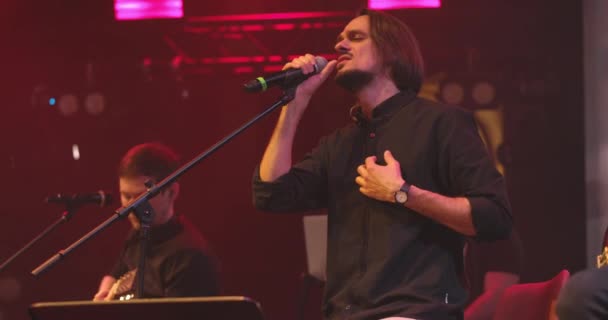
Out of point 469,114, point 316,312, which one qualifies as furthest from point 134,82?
point 469,114

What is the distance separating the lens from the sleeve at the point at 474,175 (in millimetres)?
2547

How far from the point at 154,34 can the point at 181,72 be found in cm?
31

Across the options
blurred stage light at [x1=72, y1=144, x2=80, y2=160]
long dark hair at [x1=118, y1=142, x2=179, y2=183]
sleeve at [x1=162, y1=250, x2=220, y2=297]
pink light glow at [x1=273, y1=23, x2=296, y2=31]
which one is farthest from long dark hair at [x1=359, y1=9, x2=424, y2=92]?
blurred stage light at [x1=72, y1=144, x2=80, y2=160]

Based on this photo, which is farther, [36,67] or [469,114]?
[36,67]

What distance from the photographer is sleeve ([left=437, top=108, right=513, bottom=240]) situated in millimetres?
2547

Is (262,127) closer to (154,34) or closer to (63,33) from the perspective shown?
(154,34)

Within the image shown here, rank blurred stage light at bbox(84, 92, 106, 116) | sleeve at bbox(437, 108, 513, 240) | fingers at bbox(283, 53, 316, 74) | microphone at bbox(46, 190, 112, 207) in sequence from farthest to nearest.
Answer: blurred stage light at bbox(84, 92, 106, 116) < microphone at bbox(46, 190, 112, 207) < fingers at bbox(283, 53, 316, 74) < sleeve at bbox(437, 108, 513, 240)

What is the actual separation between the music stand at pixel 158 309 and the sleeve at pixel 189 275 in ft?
4.84

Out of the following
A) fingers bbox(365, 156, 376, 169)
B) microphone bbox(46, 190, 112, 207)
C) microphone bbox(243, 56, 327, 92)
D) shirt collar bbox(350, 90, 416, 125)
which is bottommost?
microphone bbox(46, 190, 112, 207)

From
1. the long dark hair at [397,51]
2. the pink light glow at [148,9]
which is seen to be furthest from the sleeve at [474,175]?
the pink light glow at [148,9]

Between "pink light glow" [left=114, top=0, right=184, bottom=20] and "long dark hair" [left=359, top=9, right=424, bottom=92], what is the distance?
3.00 m

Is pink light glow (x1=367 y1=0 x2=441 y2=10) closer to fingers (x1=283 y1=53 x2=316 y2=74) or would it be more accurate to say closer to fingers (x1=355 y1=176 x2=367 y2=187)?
fingers (x1=283 y1=53 x2=316 y2=74)

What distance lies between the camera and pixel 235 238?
578 centimetres

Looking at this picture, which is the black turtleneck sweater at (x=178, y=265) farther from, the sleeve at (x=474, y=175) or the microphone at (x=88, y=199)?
the sleeve at (x=474, y=175)
